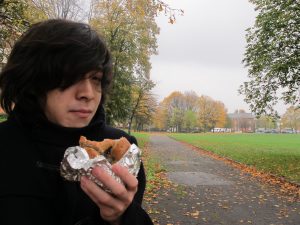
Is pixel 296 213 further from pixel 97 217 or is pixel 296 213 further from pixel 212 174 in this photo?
pixel 97 217

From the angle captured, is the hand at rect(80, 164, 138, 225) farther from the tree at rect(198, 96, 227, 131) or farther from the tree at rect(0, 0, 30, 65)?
the tree at rect(198, 96, 227, 131)

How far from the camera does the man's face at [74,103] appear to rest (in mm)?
1389

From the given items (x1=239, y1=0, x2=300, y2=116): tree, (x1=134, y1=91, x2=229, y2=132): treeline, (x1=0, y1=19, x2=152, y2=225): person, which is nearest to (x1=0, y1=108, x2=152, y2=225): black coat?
(x1=0, y1=19, x2=152, y2=225): person

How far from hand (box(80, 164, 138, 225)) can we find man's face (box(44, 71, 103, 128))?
0.32 m

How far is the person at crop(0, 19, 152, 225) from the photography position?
1.34 meters

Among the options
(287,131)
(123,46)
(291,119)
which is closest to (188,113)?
(291,119)

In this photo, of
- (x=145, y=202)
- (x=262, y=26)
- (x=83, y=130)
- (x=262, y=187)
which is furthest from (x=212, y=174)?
(x=83, y=130)

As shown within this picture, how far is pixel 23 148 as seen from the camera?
1.44 m

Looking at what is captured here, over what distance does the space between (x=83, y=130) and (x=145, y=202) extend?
7493mm

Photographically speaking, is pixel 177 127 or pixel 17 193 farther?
pixel 177 127

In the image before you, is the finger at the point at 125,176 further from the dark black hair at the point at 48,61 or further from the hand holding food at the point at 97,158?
the dark black hair at the point at 48,61

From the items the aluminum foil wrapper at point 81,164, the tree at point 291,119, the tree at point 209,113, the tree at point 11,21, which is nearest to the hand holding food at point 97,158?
the aluminum foil wrapper at point 81,164

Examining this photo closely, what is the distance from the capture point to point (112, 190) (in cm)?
115

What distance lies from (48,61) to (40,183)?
0.54 metres
